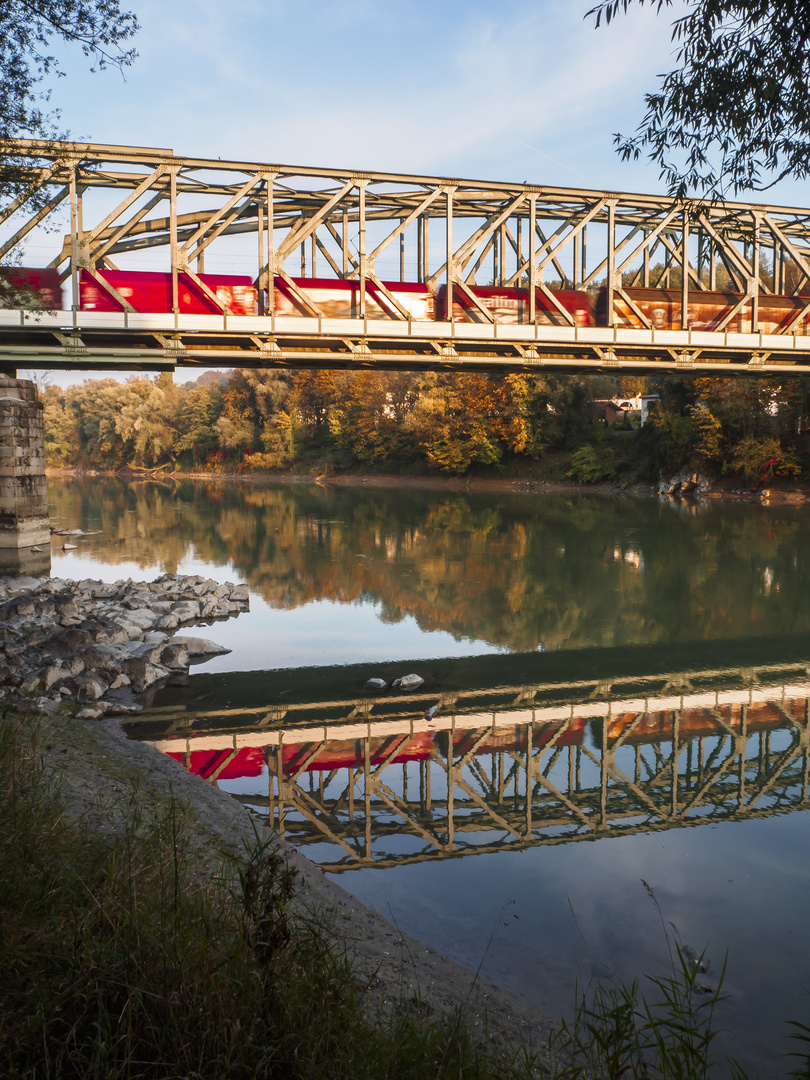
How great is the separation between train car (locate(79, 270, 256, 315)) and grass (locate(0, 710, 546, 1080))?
20133mm

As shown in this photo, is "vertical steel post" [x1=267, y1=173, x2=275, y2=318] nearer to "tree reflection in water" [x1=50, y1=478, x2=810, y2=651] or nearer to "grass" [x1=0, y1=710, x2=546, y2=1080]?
"tree reflection in water" [x1=50, y1=478, x2=810, y2=651]

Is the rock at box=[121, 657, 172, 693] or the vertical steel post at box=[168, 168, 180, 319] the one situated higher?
the vertical steel post at box=[168, 168, 180, 319]

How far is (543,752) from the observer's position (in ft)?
31.7

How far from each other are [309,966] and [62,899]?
1.23m

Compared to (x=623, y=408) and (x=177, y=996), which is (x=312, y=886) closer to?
(x=177, y=996)

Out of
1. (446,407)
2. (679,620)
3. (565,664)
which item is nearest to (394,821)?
(565,664)

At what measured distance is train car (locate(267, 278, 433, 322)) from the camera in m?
23.4

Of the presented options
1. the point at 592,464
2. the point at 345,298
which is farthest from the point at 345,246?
the point at 592,464

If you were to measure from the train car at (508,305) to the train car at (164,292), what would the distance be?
19.6ft

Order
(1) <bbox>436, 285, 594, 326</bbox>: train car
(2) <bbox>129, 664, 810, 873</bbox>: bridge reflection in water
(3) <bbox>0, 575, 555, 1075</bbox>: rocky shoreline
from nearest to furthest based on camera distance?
1. (3) <bbox>0, 575, 555, 1075</bbox>: rocky shoreline
2. (2) <bbox>129, 664, 810, 873</bbox>: bridge reflection in water
3. (1) <bbox>436, 285, 594, 326</bbox>: train car

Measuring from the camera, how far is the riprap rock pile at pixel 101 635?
10.7 m

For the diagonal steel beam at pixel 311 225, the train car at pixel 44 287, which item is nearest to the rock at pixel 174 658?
the train car at pixel 44 287

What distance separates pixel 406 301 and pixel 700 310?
1087 centimetres

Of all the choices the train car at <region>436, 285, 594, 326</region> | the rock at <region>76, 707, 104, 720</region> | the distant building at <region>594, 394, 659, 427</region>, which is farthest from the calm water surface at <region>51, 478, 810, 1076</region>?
the distant building at <region>594, 394, 659, 427</region>
